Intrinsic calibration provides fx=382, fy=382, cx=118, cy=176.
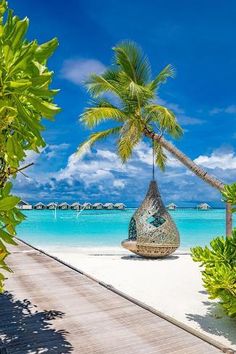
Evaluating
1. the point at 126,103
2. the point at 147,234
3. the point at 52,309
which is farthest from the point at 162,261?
the point at 52,309

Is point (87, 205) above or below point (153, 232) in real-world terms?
above

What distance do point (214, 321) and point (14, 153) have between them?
4.40 meters

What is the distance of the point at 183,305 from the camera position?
19.7 feet

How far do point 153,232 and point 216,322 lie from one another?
545 centimetres

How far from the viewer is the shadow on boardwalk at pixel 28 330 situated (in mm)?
3604

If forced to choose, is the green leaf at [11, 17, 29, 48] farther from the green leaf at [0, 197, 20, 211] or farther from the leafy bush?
the leafy bush

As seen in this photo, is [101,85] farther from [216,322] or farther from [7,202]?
[7,202]

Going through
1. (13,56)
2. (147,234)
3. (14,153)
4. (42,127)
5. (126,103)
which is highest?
(126,103)

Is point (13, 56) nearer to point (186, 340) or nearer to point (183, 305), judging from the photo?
point (186, 340)

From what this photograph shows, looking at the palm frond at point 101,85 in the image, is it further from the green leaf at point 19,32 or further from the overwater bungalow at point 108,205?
the overwater bungalow at point 108,205

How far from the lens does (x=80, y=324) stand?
4285 millimetres

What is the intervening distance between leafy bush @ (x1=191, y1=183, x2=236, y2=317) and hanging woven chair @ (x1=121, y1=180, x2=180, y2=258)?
574cm

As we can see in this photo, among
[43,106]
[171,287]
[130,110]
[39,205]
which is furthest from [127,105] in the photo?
[39,205]

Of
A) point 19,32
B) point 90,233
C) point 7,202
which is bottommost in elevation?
point 90,233
